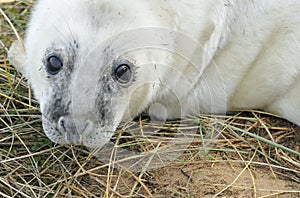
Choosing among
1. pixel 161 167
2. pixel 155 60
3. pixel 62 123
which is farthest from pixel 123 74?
pixel 161 167

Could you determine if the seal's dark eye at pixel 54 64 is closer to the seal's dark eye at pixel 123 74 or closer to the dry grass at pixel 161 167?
the seal's dark eye at pixel 123 74

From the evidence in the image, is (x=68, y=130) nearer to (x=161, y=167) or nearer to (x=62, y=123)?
(x=62, y=123)

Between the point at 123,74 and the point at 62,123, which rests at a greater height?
the point at 123,74

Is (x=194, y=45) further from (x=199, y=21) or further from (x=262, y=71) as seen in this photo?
(x=262, y=71)

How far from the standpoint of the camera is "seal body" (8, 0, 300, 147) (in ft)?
8.51

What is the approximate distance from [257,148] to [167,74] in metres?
0.57

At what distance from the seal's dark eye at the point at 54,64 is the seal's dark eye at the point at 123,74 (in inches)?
9.4

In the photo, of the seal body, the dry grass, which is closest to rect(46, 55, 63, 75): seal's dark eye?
the seal body

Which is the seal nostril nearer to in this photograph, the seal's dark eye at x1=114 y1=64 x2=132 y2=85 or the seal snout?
the seal snout

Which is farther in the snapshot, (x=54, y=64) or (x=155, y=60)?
(x=155, y=60)

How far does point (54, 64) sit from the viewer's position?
263 cm

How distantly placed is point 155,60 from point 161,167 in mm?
487

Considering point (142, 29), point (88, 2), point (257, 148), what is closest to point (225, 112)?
point (257, 148)

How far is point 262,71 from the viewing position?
3.07 meters
